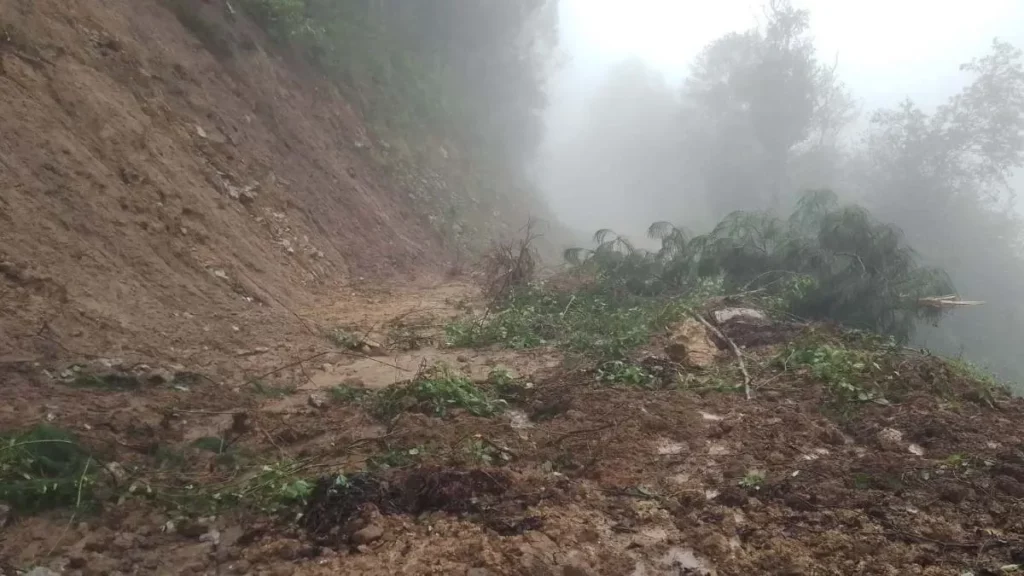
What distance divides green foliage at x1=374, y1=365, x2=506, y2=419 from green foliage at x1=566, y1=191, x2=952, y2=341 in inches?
193

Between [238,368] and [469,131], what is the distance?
1830cm

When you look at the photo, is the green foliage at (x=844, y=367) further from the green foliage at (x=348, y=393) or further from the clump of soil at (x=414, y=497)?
the green foliage at (x=348, y=393)

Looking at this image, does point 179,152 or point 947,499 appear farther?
point 179,152

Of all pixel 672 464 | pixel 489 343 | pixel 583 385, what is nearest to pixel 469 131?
pixel 489 343

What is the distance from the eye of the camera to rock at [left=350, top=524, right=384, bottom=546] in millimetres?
2945

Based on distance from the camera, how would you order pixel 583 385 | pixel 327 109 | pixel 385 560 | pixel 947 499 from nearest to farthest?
pixel 385 560
pixel 947 499
pixel 583 385
pixel 327 109

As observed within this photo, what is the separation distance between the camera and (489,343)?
6.96 metres

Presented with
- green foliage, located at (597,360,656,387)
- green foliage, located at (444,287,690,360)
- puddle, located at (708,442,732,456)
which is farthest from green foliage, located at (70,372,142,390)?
puddle, located at (708,442,732,456)

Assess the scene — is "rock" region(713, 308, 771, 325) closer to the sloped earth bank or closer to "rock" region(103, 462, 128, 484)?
the sloped earth bank

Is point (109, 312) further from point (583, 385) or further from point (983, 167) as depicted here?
point (983, 167)

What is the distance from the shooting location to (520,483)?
3551mm

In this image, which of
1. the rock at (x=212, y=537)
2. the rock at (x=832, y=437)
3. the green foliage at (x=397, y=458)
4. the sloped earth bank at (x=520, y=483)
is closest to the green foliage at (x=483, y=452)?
the sloped earth bank at (x=520, y=483)

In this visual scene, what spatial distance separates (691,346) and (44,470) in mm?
5349

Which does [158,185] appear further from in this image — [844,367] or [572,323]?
[844,367]
